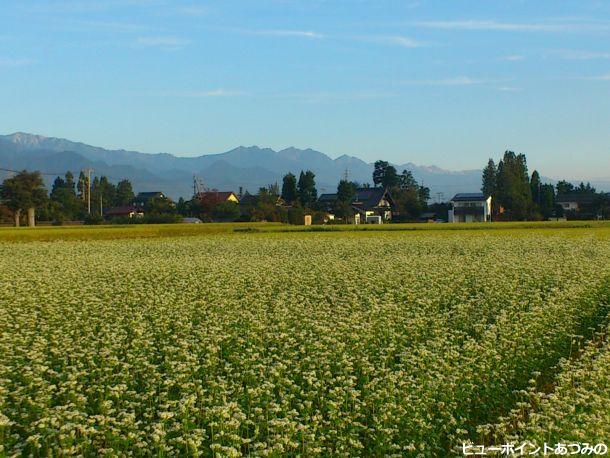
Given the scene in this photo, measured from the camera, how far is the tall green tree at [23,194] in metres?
84.9

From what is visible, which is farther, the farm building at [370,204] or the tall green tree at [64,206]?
the farm building at [370,204]

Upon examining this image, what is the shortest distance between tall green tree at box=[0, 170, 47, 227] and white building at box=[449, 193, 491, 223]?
60.9m

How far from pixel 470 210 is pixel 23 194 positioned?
67439 millimetres

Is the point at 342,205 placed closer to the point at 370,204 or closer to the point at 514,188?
the point at 370,204

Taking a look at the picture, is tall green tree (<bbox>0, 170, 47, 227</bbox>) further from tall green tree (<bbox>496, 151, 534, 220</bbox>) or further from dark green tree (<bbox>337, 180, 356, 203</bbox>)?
tall green tree (<bbox>496, 151, 534, 220</bbox>)

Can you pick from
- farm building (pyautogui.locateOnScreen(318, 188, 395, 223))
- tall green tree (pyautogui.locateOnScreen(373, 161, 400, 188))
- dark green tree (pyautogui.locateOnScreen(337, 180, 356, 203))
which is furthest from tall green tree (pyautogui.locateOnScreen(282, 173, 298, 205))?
tall green tree (pyautogui.locateOnScreen(373, 161, 400, 188))

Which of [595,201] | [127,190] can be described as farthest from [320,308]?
[127,190]

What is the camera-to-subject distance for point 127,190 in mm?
165750

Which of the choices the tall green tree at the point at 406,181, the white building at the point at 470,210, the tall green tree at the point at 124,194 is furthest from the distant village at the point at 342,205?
the tall green tree at the point at 124,194

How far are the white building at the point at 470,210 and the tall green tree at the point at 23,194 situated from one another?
200 feet

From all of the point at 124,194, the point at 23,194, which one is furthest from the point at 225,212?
the point at 124,194

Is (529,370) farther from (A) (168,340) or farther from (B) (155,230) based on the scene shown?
(B) (155,230)

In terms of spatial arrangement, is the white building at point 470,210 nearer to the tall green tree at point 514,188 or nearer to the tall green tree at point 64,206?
the tall green tree at point 514,188

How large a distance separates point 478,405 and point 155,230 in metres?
49.4
